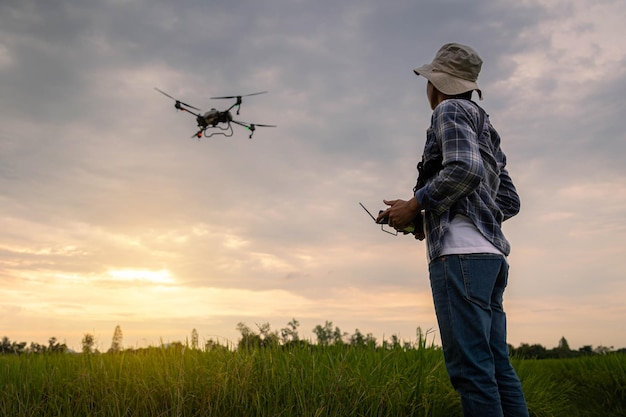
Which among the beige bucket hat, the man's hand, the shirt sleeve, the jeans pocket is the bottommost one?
the jeans pocket

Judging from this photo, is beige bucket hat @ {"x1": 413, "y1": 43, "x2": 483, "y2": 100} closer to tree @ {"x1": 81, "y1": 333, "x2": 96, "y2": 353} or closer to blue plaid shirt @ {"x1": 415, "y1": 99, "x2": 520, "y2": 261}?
blue plaid shirt @ {"x1": 415, "y1": 99, "x2": 520, "y2": 261}

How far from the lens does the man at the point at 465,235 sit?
8.45 ft

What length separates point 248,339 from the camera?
5.44 metres

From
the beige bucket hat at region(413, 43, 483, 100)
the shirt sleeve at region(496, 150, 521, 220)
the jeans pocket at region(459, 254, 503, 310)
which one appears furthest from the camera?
the shirt sleeve at region(496, 150, 521, 220)

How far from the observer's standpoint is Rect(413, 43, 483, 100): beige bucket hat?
117 inches

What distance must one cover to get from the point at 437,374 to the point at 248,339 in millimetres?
1791

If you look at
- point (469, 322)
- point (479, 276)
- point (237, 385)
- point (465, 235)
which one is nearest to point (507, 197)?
point (465, 235)

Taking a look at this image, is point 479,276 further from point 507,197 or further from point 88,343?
point 88,343

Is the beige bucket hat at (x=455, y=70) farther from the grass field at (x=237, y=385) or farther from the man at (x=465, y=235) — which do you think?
the grass field at (x=237, y=385)

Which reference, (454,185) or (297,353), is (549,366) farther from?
(454,185)

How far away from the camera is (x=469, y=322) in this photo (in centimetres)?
256

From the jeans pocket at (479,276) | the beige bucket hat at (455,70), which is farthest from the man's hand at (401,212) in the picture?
the beige bucket hat at (455,70)

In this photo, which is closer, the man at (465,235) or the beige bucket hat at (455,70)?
the man at (465,235)

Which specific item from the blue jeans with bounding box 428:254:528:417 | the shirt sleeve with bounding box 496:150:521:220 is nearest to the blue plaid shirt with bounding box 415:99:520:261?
the blue jeans with bounding box 428:254:528:417
